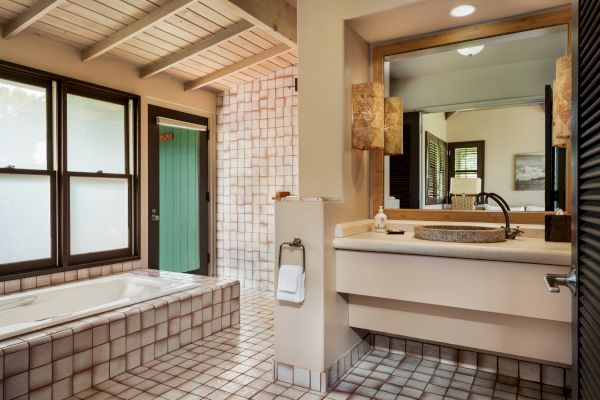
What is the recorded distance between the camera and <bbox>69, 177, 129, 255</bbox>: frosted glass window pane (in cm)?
340

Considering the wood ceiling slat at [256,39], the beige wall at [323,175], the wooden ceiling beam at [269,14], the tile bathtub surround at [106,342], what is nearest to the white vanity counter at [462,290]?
the beige wall at [323,175]

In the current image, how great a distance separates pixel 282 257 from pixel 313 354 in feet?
1.77

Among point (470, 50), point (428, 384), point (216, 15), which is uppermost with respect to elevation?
point (216, 15)

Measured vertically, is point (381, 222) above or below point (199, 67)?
below

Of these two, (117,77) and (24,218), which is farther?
(117,77)

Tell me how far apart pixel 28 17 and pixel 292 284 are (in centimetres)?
257

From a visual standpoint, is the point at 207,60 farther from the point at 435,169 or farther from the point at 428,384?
the point at 428,384

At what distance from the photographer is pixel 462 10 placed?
7.16 ft

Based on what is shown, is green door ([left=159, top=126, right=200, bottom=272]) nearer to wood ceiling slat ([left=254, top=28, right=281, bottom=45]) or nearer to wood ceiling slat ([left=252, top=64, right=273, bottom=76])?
wood ceiling slat ([left=252, top=64, right=273, bottom=76])

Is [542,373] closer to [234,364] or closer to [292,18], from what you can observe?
[234,364]

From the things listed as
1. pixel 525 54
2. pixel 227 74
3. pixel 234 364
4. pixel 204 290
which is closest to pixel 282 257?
pixel 234 364

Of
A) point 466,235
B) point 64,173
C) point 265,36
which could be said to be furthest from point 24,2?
point 466,235

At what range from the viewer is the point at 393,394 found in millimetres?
2053

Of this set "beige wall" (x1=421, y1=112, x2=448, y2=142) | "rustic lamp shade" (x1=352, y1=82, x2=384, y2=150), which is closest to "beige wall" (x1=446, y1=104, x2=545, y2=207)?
"beige wall" (x1=421, y1=112, x2=448, y2=142)
